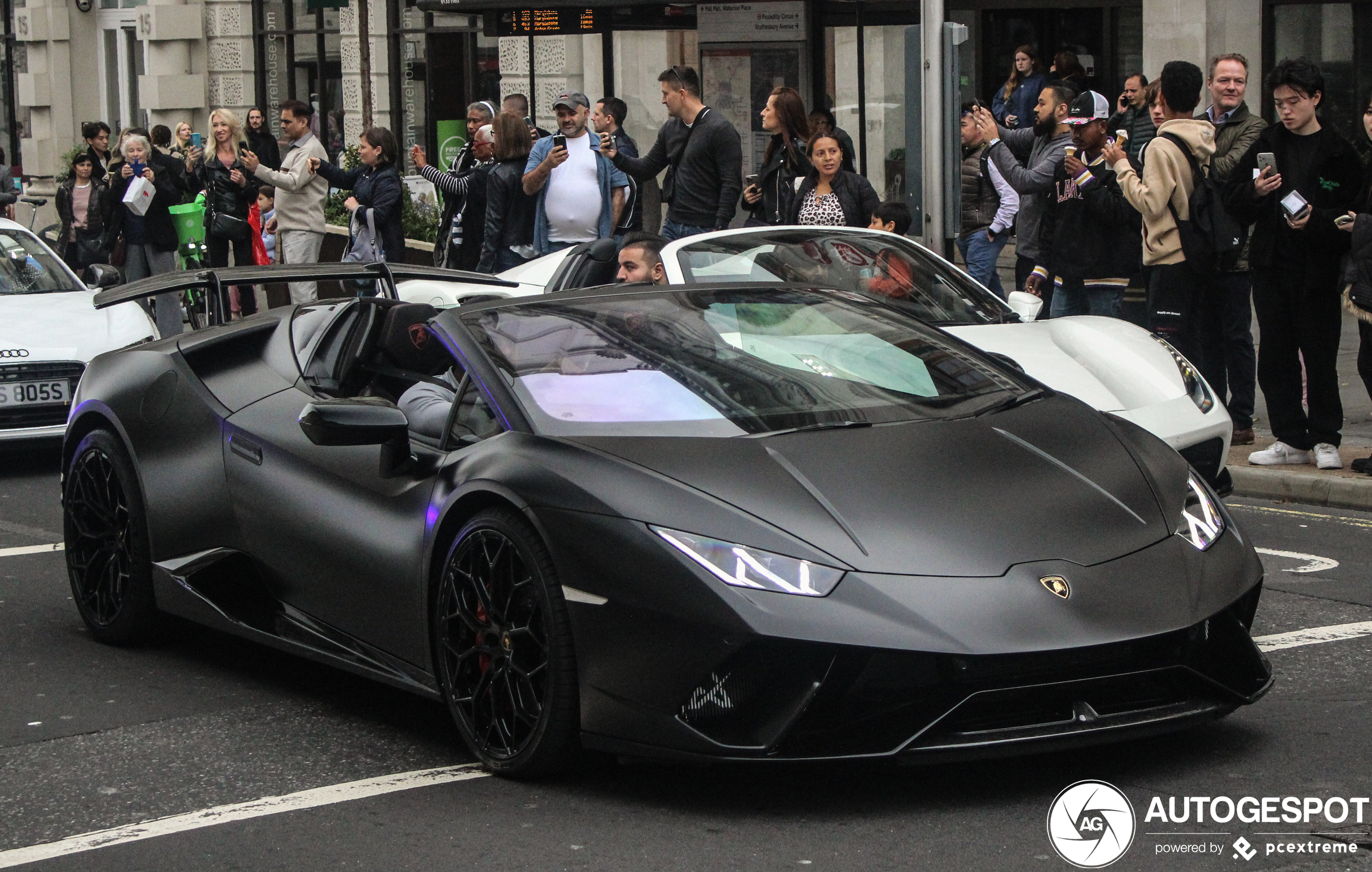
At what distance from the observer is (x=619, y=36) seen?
2239 centimetres

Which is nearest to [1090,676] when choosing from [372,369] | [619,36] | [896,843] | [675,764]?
[896,843]

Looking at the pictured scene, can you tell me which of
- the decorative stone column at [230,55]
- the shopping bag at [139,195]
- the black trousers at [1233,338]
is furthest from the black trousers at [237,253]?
→ the decorative stone column at [230,55]

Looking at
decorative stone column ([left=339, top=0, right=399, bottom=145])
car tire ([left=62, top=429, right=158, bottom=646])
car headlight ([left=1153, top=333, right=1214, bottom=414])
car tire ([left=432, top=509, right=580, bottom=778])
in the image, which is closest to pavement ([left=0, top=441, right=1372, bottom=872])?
car tire ([left=432, top=509, right=580, bottom=778])

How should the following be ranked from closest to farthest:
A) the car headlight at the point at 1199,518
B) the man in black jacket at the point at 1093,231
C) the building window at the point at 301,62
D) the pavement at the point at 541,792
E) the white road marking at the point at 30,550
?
the pavement at the point at 541,792, the car headlight at the point at 1199,518, the white road marking at the point at 30,550, the man in black jacket at the point at 1093,231, the building window at the point at 301,62

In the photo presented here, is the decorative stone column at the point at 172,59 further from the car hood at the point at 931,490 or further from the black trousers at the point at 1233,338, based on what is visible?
the car hood at the point at 931,490

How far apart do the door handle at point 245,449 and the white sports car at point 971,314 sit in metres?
2.27

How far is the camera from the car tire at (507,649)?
477cm

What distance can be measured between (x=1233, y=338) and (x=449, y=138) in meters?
16.2

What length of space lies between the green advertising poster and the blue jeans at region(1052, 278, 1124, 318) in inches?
554

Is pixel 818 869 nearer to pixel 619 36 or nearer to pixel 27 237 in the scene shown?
pixel 27 237

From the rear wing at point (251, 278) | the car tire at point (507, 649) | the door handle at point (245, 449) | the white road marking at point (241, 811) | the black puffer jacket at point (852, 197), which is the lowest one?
the white road marking at point (241, 811)

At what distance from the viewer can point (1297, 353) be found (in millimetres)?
9836

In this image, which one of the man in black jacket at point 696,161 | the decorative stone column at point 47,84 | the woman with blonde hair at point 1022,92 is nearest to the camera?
the man in black jacket at point 696,161

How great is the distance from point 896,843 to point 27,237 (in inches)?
406
